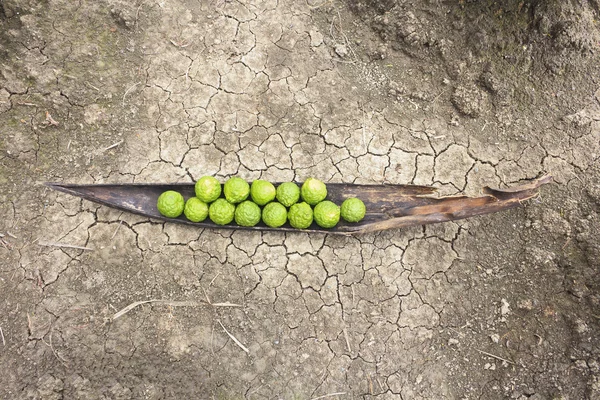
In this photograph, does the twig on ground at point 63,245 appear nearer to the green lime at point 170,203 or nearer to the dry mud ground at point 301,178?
the dry mud ground at point 301,178

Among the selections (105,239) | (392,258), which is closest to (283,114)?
(392,258)

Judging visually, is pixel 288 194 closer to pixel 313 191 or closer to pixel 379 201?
pixel 313 191

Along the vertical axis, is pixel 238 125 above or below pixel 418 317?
above

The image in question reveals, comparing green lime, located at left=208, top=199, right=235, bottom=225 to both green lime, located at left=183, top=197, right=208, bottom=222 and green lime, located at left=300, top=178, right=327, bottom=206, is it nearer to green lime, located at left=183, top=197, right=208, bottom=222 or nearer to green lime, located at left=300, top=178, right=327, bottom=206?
green lime, located at left=183, top=197, right=208, bottom=222

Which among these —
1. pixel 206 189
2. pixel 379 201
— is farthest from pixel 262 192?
pixel 379 201

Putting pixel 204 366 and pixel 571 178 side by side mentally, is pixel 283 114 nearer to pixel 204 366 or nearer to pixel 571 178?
pixel 204 366

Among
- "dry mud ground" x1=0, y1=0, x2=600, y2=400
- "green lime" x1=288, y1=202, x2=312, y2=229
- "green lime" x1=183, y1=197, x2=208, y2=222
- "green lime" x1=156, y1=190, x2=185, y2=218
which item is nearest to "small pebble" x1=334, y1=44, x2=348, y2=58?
"dry mud ground" x1=0, y1=0, x2=600, y2=400

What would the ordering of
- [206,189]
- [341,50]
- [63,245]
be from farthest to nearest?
[341,50] < [63,245] < [206,189]

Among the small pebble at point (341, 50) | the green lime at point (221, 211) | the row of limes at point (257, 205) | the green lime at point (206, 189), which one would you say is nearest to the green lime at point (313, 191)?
the row of limes at point (257, 205)
